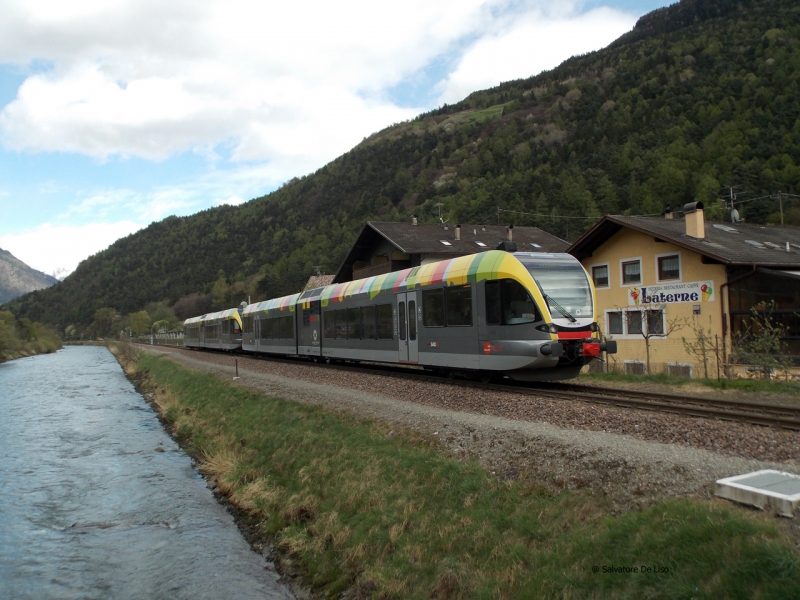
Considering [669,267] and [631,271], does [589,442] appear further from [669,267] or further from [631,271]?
[631,271]

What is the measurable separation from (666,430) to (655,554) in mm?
4163

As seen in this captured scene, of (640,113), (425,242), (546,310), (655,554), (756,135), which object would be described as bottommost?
(655,554)

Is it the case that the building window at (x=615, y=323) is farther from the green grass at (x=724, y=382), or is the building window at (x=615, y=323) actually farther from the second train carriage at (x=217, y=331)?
the second train carriage at (x=217, y=331)

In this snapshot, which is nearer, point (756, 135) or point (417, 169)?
point (756, 135)

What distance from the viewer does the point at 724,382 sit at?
14.8m

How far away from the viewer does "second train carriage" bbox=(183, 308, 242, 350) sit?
4078 cm

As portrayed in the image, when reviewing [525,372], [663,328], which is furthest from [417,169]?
[525,372]

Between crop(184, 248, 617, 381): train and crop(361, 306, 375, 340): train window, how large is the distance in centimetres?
3

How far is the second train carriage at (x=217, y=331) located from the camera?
40781 millimetres

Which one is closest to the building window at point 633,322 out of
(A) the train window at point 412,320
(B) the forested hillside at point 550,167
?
(A) the train window at point 412,320

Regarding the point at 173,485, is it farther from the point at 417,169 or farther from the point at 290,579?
the point at 417,169

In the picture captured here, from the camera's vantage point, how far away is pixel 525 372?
14.2 metres

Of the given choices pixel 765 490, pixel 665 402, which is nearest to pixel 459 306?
pixel 665 402

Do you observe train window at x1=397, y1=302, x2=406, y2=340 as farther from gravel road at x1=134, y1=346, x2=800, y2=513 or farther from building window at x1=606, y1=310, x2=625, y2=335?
building window at x1=606, y1=310, x2=625, y2=335
